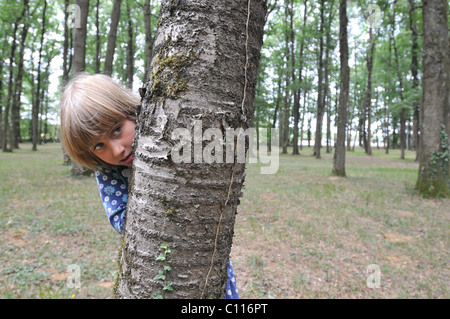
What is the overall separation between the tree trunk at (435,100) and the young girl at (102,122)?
27.2 ft

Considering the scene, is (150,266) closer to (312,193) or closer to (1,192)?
(312,193)

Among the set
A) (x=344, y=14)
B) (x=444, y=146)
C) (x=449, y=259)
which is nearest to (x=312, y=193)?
(x=444, y=146)

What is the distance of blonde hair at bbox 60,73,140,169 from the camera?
1139mm

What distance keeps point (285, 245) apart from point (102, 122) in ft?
13.6

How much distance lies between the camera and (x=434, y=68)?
7152 mm

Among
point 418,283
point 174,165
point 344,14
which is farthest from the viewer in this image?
point 344,14

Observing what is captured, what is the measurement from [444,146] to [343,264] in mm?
5290

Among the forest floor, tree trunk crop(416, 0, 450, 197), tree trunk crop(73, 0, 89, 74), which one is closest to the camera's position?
the forest floor

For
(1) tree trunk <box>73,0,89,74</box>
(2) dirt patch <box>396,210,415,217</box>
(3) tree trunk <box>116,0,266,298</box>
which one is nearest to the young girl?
(3) tree trunk <box>116,0,266,298</box>

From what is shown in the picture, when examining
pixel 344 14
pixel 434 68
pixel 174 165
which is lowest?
pixel 174 165

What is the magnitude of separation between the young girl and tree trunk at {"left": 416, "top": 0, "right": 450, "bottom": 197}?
8.28 meters

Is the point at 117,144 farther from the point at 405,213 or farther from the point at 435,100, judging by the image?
the point at 435,100

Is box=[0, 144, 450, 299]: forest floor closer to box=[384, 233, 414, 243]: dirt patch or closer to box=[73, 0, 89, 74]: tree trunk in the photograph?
box=[384, 233, 414, 243]: dirt patch

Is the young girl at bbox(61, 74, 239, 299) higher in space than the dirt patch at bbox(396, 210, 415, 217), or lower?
higher
